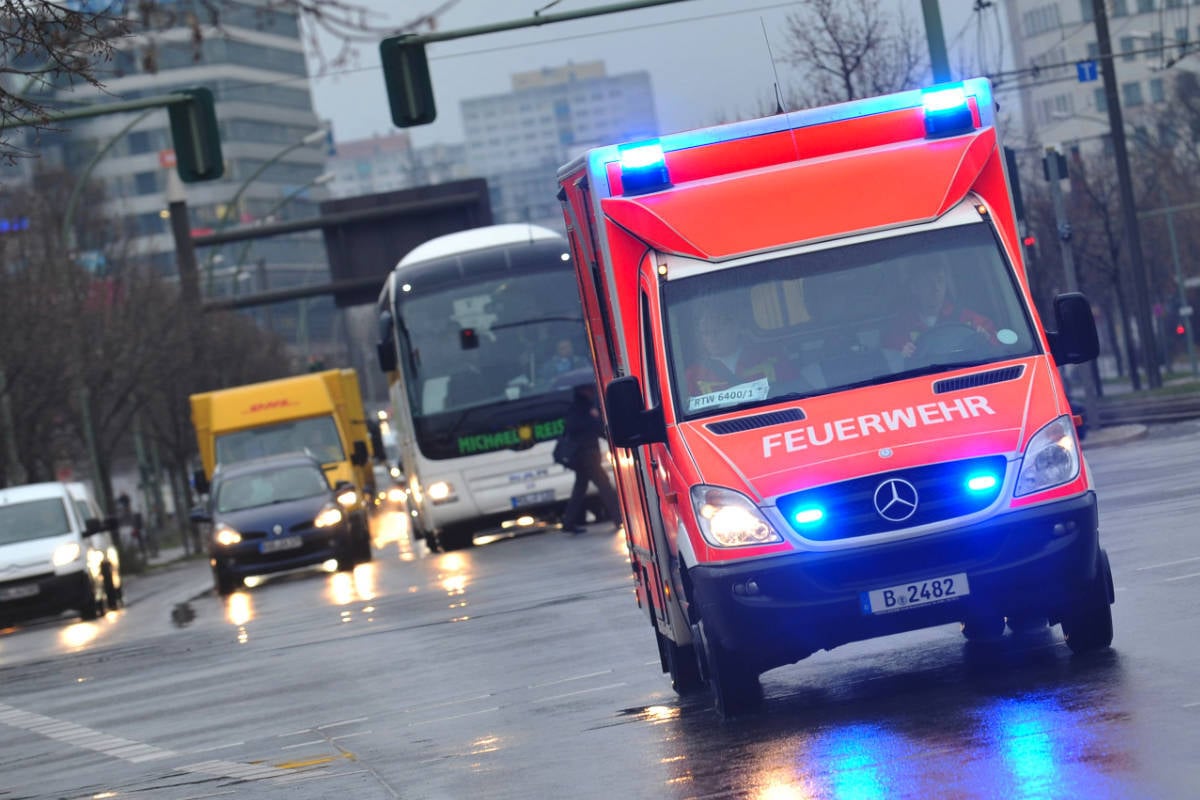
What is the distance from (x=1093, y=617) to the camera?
10.6 m

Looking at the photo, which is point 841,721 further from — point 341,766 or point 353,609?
point 353,609

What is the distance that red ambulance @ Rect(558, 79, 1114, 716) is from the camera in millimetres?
9914

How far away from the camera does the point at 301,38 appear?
9.79 meters

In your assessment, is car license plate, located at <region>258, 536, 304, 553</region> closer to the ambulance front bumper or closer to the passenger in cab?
the passenger in cab

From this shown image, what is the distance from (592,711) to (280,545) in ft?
59.1

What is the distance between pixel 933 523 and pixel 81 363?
34.3 m

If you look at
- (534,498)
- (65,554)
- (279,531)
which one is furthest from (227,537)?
(534,498)

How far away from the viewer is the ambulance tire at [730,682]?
33.9 feet

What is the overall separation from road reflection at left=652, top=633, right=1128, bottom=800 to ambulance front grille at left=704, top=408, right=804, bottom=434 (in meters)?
1.33

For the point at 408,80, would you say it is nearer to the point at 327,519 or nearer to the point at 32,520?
the point at 327,519

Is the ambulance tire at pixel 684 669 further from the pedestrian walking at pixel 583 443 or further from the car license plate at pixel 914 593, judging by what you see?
the pedestrian walking at pixel 583 443

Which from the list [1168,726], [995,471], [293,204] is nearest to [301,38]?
[995,471]

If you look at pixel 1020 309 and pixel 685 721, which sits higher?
pixel 1020 309

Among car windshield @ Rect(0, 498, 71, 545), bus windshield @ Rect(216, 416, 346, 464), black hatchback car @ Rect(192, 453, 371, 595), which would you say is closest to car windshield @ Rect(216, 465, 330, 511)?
black hatchback car @ Rect(192, 453, 371, 595)
